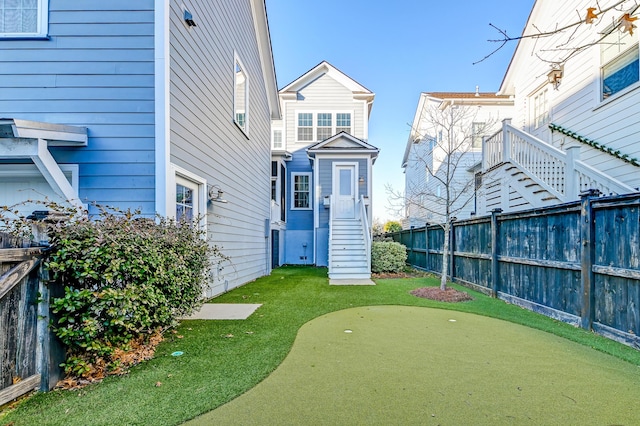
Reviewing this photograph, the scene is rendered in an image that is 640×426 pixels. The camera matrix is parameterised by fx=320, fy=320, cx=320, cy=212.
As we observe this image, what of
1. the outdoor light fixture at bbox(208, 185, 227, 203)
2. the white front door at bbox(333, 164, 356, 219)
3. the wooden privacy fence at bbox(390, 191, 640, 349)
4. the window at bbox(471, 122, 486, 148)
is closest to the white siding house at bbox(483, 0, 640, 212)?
the window at bbox(471, 122, 486, 148)

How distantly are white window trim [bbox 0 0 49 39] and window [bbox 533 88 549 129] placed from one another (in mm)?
11371

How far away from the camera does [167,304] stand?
3309 millimetres

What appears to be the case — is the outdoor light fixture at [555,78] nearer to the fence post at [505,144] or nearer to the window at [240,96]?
the fence post at [505,144]

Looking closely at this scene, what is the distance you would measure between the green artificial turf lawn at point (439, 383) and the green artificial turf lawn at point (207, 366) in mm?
215

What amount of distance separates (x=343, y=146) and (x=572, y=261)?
9072mm

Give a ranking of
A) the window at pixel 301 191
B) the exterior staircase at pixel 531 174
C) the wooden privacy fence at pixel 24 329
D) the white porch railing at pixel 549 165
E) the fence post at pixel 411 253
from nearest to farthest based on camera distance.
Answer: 1. the wooden privacy fence at pixel 24 329
2. the white porch railing at pixel 549 165
3. the exterior staircase at pixel 531 174
4. the fence post at pixel 411 253
5. the window at pixel 301 191

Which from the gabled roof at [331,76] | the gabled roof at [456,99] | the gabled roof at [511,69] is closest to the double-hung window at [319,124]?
the gabled roof at [331,76]

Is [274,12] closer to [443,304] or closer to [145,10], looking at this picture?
[145,10]

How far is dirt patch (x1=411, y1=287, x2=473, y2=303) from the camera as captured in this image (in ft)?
20.5

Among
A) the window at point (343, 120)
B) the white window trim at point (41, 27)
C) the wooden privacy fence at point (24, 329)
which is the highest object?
the window at point (343, 120)

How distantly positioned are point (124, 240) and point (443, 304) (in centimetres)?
528

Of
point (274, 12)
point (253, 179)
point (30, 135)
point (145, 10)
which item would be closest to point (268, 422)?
point (30, 135)

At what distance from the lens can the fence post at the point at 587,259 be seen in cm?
419

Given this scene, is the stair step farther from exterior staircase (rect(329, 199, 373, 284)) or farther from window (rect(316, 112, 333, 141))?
window (rect(316, 112, 333, 141))
